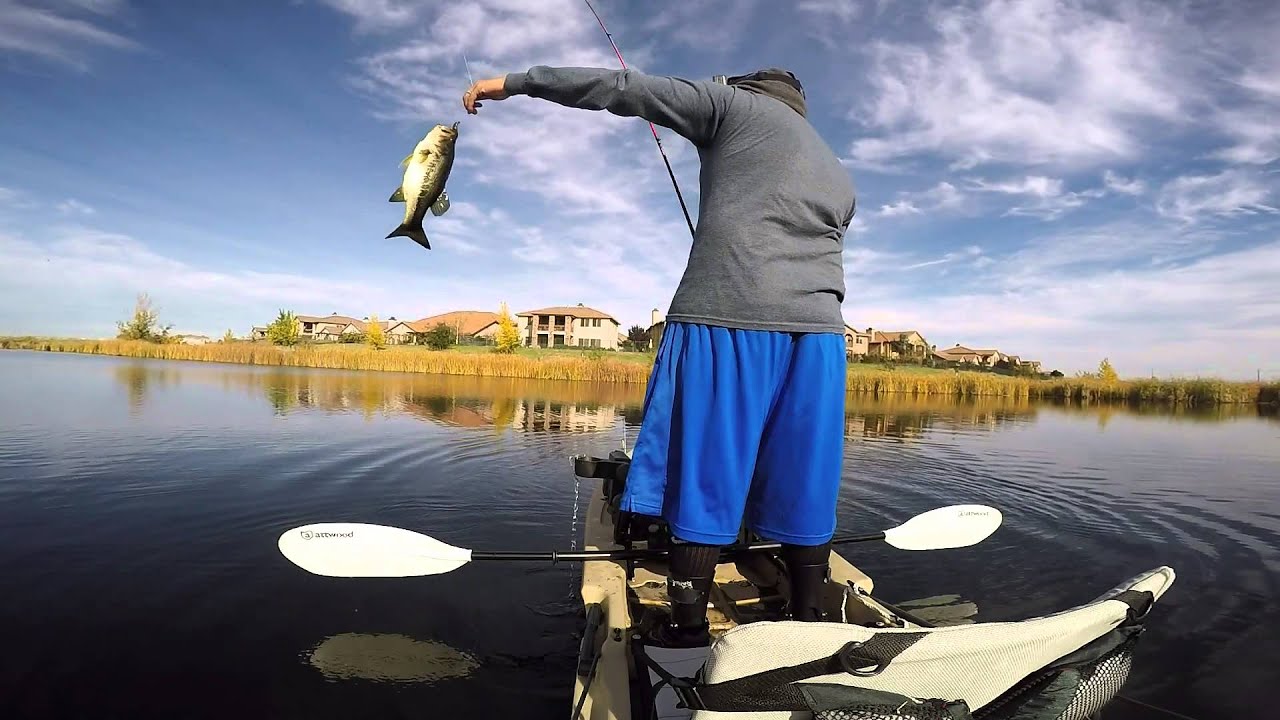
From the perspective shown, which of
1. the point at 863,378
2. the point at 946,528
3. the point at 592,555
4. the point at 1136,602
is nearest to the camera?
the point at 1136,602

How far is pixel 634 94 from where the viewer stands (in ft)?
6.86

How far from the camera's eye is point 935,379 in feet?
121

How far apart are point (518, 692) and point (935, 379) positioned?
127 feet

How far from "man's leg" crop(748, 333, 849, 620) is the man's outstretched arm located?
2.83 feet

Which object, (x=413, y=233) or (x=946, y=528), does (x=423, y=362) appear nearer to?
(x=413, y=233)

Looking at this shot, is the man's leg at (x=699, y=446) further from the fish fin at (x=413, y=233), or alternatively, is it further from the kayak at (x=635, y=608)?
the fish fin at (x=413, y=233)

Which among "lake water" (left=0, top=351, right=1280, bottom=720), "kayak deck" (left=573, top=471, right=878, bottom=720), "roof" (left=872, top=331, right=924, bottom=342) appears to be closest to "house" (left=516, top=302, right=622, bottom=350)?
"roof" (left=872, top=331, right=924, bottom=342)

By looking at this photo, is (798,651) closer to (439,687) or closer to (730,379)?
(730,379)

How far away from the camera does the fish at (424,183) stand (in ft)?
13.0

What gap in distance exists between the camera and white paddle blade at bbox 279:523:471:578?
2719 mm

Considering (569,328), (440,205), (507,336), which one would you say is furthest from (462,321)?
(440,205)

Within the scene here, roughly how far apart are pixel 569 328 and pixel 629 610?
85.7m

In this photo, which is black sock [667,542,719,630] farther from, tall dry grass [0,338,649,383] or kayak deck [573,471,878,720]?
tall dry grass [0,338,649,383]

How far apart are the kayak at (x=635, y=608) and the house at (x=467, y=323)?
3493 inches
